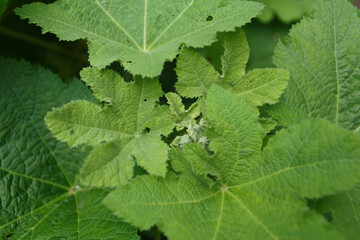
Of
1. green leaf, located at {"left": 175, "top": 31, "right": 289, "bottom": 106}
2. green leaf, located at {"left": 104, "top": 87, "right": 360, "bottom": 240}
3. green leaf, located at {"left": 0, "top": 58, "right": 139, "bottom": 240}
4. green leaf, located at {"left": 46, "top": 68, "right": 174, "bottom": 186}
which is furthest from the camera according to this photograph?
green leaf, located at {"left": 0, "top": 58, "right": 139, "bottom": 240}

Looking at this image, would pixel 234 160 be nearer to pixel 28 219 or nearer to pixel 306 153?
pixel 306 153

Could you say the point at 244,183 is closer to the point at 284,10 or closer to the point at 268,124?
the point at 268,124

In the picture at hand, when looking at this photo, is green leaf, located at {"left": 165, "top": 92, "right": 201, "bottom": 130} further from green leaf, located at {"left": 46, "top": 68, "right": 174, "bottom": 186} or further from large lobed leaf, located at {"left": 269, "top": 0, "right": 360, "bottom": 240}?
large lobed leaf, located at {"left": 269, "top": 0, "right": 360, "bottom": 240}

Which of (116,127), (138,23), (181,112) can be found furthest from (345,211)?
(138,23)

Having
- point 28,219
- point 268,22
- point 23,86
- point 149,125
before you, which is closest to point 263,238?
point 149,125

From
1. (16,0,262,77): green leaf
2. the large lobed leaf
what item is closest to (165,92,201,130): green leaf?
(16,0,262,77): green leaf

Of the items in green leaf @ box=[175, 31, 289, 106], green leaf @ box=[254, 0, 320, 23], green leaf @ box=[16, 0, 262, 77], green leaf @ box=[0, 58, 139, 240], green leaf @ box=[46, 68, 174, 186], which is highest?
green leaf @ box=[254, 0, 320, 23]
